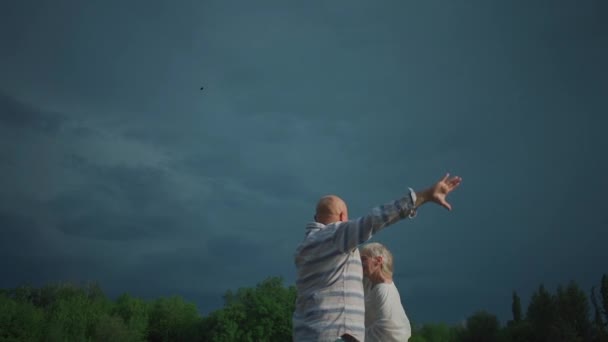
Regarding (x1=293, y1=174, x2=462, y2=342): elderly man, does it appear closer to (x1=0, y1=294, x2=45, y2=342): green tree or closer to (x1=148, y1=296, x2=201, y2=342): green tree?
(x1=0, y1=294, x2=45, y2=342): green tree

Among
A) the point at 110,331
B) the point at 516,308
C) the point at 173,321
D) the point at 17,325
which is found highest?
the point at 516,308

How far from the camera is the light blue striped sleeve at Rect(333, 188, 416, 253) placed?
5469 mm

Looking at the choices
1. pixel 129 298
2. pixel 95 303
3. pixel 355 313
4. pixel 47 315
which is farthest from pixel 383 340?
pixel 129 298

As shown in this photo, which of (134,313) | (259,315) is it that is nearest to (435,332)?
(259,315)

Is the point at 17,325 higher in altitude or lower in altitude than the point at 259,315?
lower

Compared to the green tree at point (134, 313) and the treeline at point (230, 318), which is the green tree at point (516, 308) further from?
the green tree at point (134, 313)

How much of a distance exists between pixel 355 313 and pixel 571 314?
251 ft

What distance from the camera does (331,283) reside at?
5.95 m

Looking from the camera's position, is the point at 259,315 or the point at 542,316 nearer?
the point at 259,315

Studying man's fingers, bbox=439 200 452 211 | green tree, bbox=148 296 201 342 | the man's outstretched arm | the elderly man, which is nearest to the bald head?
the elderly man

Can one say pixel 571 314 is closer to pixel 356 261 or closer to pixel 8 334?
pixel 8 334

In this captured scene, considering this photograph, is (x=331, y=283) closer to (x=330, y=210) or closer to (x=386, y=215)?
(x=330, y=210)

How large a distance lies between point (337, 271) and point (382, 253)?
1.68 m

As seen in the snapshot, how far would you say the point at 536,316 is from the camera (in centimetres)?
7781
